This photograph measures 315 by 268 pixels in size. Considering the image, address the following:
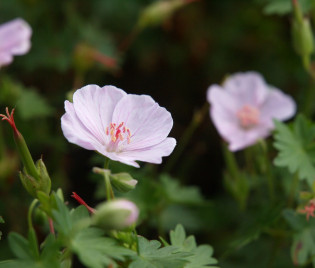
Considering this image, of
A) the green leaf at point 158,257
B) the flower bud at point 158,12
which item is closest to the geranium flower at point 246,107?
the flower bud at point 158,12

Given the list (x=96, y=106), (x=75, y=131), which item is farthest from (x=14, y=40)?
(x=75, y=131)

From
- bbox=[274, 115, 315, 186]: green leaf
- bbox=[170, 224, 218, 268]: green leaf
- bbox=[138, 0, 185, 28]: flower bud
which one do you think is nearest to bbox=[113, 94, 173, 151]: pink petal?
bbox=[170, 224, 218, 268]: green leaf

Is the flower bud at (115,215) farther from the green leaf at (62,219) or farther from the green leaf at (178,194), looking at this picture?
the green leaf at (178,194)

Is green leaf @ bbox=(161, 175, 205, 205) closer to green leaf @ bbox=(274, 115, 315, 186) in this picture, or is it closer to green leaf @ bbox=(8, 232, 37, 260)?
green leaf @ bbox=(274, 115, 315, 186)

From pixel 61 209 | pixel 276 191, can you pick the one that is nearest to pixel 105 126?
pixel 61 209

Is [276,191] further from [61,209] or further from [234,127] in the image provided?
[61,209]

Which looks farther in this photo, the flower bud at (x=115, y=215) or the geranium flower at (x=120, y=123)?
the geranium flower at (x=120, y=123)
